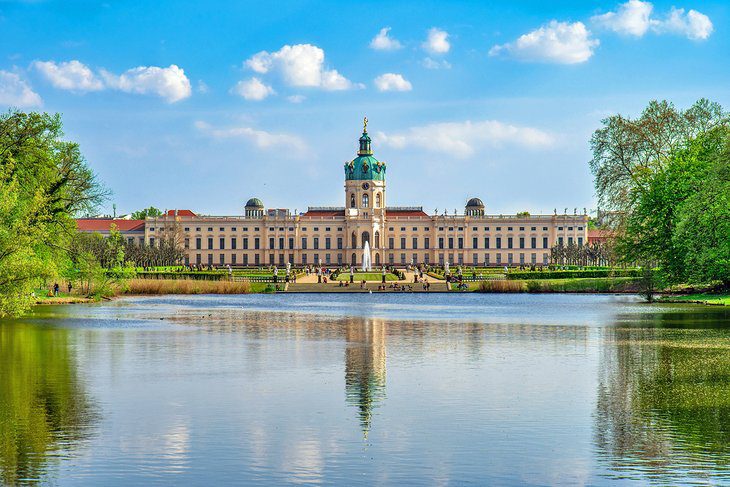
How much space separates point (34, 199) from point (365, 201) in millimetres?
111598

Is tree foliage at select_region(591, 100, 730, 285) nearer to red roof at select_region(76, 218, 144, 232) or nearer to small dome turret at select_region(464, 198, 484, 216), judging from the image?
small dome turret at select_region(464, 198, 484, 216)

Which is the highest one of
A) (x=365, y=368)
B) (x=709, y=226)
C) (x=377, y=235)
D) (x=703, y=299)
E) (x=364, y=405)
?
(x=377, y=235)

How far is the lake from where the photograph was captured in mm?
13094

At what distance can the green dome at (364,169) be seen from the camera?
147250 millimetres

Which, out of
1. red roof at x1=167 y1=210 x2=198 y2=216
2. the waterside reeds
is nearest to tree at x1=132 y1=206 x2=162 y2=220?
red roof at x1=167 y1=210 x2=198 y2=216

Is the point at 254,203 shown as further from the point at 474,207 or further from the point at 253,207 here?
the point at 474,207

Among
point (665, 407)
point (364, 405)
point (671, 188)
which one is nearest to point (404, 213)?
point (671, 188)

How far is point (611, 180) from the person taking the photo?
192ft

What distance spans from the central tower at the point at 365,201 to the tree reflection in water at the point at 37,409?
389 ft

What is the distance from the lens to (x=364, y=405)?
58.0ft

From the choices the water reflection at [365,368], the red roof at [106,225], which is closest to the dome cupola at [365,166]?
the red roof at [106,225]

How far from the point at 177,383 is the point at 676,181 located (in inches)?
1461

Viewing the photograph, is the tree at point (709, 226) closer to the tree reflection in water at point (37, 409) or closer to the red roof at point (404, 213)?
the tree reflection in water at point (37, 409)

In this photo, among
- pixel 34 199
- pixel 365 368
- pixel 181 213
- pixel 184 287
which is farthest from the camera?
pixel 181 213
